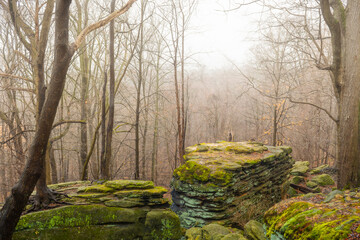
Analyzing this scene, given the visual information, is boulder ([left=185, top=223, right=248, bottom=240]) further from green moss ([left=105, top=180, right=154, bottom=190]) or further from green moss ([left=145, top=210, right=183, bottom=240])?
green moss ([left=105, top=180, right=154, bottom=190])

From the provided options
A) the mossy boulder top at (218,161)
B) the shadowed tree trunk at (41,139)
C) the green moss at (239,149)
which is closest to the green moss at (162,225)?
the mossy boulder top at (218,161)

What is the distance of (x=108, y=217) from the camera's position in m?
3.37

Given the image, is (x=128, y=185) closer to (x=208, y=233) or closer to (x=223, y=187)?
(x=208, y=233)

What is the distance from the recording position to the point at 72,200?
351cm

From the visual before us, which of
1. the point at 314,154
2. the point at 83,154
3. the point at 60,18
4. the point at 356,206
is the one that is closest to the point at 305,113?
the point at 314,154

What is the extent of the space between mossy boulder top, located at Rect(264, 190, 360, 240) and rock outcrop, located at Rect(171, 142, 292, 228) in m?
2.47

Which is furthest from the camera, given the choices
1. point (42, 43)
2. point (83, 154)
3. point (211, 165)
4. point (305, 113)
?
point (305, 113)

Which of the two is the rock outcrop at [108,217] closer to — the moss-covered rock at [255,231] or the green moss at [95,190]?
the green moss at [95,190]

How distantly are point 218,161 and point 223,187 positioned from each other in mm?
948

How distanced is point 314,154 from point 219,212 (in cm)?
1115

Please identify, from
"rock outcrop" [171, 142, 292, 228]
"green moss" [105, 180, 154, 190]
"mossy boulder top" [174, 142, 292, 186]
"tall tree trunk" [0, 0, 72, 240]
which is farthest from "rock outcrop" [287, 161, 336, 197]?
"tall tree trunk" [0, 0, 72, 240]

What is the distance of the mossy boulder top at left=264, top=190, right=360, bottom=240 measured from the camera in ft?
6.13

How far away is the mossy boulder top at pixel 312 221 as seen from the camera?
1.87m

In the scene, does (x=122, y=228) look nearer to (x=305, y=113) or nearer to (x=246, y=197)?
(x=246, y=197)
